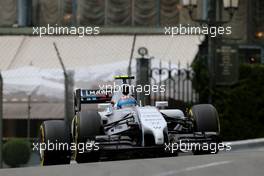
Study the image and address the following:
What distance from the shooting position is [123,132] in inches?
445

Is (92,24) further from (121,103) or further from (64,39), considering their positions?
(121,103)

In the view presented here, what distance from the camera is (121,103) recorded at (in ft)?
39.3

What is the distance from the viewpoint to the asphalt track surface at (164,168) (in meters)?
9.32

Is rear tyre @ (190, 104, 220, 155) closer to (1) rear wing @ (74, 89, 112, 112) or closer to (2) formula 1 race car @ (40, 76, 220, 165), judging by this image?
(2) formula 1 race car @ (40, 76, 220, 165)

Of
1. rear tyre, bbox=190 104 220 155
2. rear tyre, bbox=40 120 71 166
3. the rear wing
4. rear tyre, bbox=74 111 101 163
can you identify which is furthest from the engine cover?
the rear wing

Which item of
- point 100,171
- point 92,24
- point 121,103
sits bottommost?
point 100,171

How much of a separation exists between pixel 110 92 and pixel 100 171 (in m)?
3.64

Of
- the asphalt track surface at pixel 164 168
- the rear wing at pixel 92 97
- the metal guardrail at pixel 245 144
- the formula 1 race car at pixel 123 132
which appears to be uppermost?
the rear wing at pixel 92 97

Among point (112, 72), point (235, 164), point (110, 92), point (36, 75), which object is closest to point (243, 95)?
point (112, 72)

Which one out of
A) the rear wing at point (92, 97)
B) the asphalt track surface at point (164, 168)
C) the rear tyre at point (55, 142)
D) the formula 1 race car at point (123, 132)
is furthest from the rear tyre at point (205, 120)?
the rear tyre at point (55, 142)

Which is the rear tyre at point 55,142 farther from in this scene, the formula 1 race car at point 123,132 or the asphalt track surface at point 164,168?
the asphalt track surface at point 164,168

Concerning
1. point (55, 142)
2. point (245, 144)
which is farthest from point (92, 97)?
point (245, 144)

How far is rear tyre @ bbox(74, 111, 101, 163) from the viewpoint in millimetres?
10805

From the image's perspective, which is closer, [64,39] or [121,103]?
[121,103]
